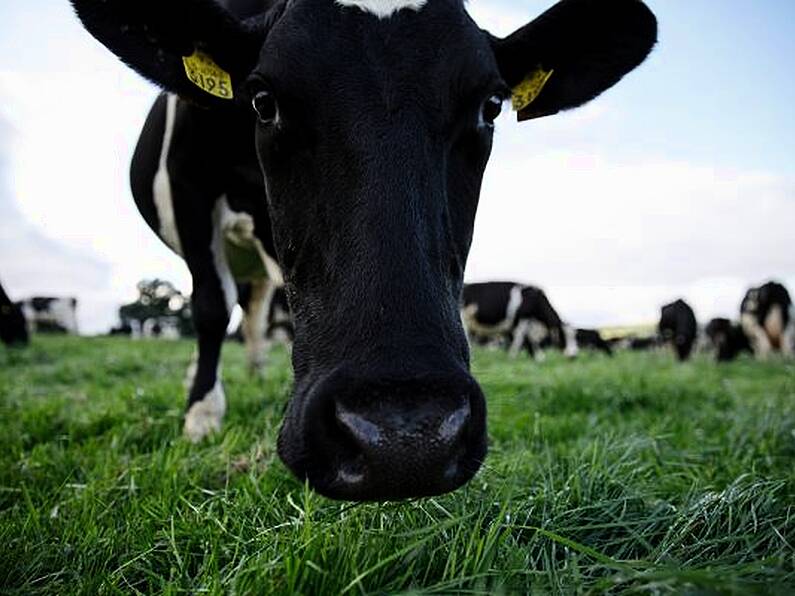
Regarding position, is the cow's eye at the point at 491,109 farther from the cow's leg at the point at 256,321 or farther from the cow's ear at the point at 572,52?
the cow's leg at the point at 256,321

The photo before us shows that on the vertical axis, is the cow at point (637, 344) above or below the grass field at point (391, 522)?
below

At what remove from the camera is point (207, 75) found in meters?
2.91

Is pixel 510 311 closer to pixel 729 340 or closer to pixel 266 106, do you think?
pixel 729 340

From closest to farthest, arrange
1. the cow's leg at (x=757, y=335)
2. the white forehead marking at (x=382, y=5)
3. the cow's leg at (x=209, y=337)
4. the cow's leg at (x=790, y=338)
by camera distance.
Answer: the white forehead marking at (x=382, y=5), the cow's leg at (x=209, y=337), the cow's leg at (x=790, y=338), the cow's leg at (x=757, y=335)

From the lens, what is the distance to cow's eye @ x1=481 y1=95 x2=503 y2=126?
8.57 feet

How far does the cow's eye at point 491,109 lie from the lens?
2.61m

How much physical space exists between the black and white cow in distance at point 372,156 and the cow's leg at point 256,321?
10.9ft

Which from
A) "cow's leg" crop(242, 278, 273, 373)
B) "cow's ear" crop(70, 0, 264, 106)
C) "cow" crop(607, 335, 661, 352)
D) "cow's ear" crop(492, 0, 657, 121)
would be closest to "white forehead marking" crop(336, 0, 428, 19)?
"cow's ear" crop(70, 0, 264, 106)

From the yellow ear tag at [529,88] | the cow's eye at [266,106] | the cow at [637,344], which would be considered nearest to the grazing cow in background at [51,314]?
the cow at [637,344]

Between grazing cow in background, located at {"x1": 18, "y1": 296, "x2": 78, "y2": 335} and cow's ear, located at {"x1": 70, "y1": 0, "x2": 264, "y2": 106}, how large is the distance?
38199 mm

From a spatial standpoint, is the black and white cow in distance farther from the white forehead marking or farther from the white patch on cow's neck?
the white patch on cow's neck

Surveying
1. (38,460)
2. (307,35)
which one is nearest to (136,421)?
(38,460)

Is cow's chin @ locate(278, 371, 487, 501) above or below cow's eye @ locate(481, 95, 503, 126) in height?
below

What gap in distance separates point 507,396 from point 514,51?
2.65 m
